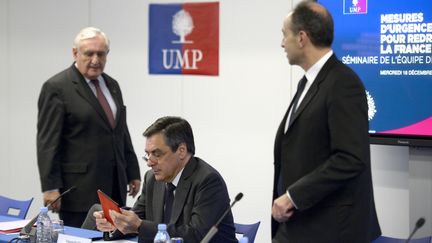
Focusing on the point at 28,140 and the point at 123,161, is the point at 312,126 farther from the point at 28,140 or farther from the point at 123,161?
the point at 28,140

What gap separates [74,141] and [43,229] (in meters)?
1.13

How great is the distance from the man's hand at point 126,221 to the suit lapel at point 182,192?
0.56 ft

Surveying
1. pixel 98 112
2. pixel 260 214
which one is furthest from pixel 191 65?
pixel 98 112

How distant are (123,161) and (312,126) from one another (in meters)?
2.15

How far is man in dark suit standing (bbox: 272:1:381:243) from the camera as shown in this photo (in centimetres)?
278

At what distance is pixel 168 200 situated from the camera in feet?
11.4

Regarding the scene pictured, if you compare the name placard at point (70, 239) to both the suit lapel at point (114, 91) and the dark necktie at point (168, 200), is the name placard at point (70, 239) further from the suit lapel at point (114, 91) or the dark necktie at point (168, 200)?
the suit lapel at point (114, 91)

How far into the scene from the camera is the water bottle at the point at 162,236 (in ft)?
10.1

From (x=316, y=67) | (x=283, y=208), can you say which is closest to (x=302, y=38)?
(x=316, y=67)

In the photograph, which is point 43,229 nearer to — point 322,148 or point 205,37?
point 322,148

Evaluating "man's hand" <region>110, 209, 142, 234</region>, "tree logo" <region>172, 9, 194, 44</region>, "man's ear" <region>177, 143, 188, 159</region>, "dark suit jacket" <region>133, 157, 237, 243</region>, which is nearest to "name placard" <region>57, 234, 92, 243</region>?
"man's hand" <region>110, 209, 142, 234</region>

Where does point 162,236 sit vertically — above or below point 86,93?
below

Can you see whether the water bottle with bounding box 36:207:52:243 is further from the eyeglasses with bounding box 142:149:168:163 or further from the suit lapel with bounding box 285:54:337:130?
the suit lapel with bounding box 285:54:337:130

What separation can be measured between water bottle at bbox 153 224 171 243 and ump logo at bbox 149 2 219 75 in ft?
10.3
